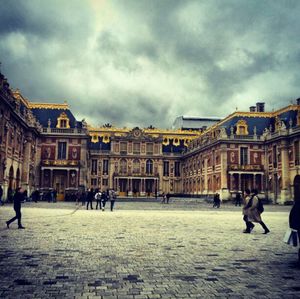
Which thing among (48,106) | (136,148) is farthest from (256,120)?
(48,106)

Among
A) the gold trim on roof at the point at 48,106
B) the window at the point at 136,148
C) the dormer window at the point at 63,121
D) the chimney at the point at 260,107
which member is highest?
the chimney at the point at 260,107

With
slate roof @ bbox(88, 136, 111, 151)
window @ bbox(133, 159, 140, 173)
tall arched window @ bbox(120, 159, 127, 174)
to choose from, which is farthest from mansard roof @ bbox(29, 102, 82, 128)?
window @ bbox(133, 159, 140, 173)

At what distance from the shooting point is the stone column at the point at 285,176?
142 ft

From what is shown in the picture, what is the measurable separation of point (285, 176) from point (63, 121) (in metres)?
30.8

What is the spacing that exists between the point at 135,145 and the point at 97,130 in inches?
367

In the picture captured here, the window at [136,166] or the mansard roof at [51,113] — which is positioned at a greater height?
the mansard roof at [51,113]

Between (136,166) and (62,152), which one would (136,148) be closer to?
(136,166)

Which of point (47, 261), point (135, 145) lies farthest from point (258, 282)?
point (135, 145)

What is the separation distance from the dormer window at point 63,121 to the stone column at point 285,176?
95.8 feet

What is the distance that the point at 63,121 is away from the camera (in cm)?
5000

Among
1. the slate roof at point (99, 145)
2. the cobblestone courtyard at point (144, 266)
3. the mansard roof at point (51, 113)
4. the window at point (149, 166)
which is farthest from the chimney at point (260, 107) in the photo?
the cobblestone courtyard at point (144, 266)

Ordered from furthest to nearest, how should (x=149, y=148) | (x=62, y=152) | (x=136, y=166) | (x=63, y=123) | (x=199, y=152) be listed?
(x=149, y=148), (x=136, y=166), (x=199, y=152), (x=63, y=123), (x=62, y=152)

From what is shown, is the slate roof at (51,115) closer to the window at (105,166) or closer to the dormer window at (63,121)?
the dormer window at (63,121)

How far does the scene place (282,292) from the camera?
540 cm
